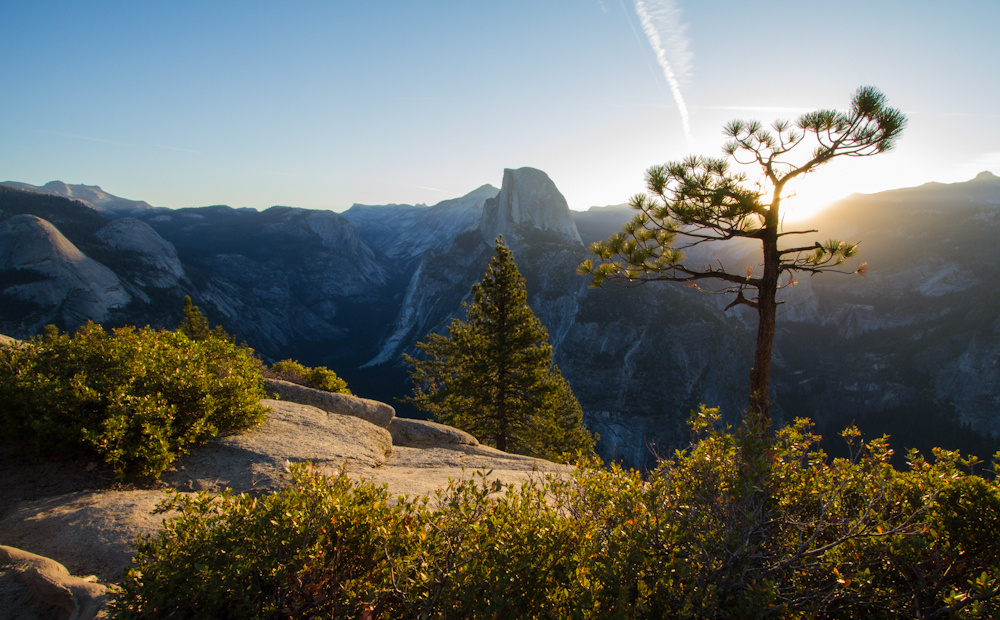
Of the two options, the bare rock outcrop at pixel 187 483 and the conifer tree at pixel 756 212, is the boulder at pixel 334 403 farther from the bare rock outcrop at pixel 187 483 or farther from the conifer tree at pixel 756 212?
the conifer tree at pixel 756 212

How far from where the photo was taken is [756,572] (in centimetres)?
323

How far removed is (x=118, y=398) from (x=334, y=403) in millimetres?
6725

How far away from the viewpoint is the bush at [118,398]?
5.57m

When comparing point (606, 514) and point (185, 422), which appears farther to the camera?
point (185, 422)

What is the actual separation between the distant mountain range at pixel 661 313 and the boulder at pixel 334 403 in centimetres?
6765

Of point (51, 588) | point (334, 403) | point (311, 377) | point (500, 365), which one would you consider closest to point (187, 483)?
point (51, 588)

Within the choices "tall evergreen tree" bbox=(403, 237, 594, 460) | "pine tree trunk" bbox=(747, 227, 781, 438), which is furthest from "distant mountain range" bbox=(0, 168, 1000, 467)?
"pine tree trunk" bbox=(747, 227, 781, 438)

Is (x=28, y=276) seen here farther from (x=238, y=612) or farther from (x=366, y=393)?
(x=238, y=612)

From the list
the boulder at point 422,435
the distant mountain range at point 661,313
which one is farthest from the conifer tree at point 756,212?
the distant mountain range at point 661,313

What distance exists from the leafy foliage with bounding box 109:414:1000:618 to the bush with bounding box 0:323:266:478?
8.42 feet

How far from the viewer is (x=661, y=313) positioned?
3834 inches

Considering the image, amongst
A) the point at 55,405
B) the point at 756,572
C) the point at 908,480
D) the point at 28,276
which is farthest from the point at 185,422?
the point at 28,276

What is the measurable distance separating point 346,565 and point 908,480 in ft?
16.8

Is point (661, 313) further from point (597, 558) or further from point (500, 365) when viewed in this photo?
point (597, 558)
